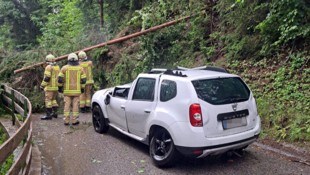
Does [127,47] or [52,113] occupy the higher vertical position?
[127,47]

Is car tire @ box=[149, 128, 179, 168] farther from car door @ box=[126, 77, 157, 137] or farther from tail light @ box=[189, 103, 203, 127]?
tail light @ box=[189, 103, 203, 127]

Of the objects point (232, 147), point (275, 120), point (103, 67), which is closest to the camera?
point (232, 147)

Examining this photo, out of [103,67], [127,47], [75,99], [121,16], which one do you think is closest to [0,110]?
[75,99]

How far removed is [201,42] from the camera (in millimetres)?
12469

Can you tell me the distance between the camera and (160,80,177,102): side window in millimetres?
5945

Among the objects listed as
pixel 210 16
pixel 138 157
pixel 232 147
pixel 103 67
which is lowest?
pixel 138 157

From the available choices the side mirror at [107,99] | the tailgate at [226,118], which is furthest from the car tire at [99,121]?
the tailgate at [226,118]

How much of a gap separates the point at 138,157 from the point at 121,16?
1346 centimetres

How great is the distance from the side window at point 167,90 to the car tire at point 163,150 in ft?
1.91

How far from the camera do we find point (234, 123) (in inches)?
228

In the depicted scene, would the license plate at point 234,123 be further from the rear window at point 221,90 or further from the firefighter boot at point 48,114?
the firefighter boot at point 48,114

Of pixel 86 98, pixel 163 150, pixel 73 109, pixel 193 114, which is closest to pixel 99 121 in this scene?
pixel 73 109

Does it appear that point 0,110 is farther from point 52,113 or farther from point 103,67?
point 103,67

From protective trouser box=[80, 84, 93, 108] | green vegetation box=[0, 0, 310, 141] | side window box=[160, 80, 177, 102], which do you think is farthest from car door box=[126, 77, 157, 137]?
protective trouser box=[80, 84, 93, 108]
